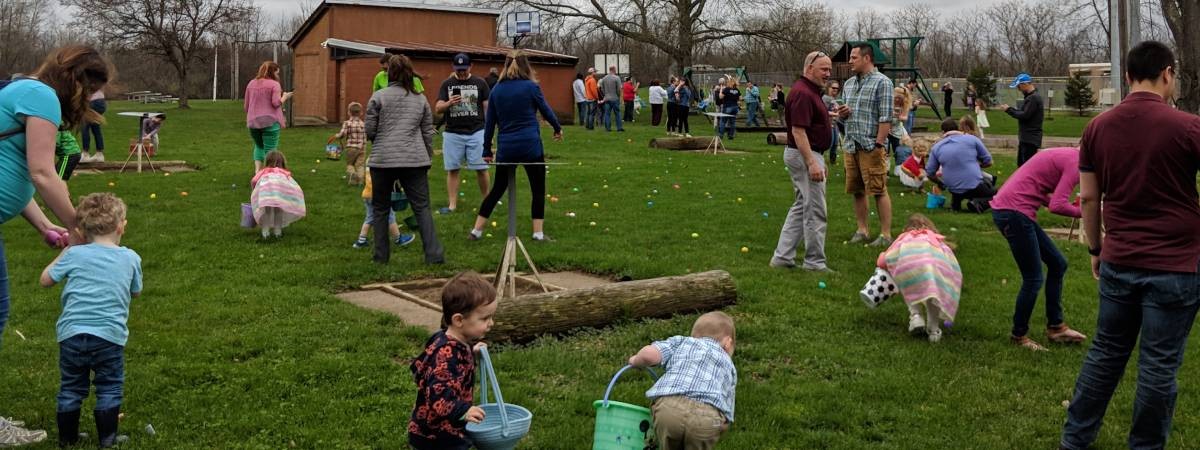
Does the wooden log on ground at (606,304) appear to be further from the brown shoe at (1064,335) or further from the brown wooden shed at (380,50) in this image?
the brown wooden shed at (380,50)

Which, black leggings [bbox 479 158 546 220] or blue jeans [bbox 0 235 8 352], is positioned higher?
black leggings [bbox 479 158 546 220]

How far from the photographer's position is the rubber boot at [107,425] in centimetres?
448

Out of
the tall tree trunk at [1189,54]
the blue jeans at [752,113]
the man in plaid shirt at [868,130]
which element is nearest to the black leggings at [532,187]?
the man in plaid shirt at [868,130]

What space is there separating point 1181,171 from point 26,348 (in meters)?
6.00

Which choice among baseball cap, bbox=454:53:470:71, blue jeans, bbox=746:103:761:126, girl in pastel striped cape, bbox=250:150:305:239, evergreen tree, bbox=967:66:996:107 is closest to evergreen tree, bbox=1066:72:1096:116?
evergreen tree, bbox=967:66:996:107

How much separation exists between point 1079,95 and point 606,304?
1728 inches

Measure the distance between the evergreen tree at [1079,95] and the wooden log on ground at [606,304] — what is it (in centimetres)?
4278

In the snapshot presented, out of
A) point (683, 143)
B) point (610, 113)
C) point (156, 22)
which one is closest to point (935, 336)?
point (683, 143)

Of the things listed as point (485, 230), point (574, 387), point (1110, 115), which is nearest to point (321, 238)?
point (485, 230)

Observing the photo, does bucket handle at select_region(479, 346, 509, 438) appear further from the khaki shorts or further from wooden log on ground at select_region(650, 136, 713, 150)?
wooden log on ground at select_region(650, 136, 713, 150)

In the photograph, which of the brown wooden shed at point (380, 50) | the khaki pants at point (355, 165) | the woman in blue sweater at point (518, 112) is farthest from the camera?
the brown wooden shed at point (380, 50)

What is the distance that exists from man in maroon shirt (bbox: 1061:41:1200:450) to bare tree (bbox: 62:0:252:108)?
141 feet

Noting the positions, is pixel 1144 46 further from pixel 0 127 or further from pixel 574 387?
pixel 0 127

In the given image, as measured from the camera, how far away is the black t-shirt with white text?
36.0ft
